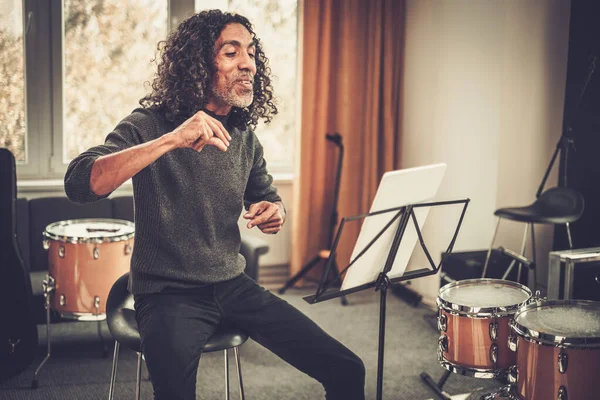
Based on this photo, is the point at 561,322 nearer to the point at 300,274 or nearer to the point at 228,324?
the point at 228,324

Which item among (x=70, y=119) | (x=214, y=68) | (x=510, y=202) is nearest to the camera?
(x=214, y=68)

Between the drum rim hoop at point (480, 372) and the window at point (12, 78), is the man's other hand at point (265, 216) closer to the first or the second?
the drum rim hoop at point (480, 372)

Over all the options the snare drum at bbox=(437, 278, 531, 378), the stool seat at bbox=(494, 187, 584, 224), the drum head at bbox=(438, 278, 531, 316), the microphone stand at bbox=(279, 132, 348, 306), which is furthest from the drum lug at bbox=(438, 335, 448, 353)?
the microphone stand at bbox=(279, 132, 348, 306)

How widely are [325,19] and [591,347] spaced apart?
2.87 metres

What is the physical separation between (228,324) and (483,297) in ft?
2.93

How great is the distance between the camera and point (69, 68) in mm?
4145

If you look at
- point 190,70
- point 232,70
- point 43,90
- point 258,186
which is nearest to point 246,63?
point 232,70

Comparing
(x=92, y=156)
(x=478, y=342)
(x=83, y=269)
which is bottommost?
(x=478, y=342)

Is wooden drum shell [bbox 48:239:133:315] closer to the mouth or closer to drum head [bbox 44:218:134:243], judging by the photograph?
drum head [bbox 44:218:134:243]

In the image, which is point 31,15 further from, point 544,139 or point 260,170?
point 544,139

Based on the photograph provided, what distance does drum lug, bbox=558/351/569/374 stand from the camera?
1891 millimetres

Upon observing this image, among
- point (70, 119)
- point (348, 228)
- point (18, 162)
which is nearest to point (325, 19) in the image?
point (348, 228)

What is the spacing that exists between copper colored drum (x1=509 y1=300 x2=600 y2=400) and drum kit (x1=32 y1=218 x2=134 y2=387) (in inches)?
61.5

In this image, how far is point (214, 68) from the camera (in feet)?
7.30
